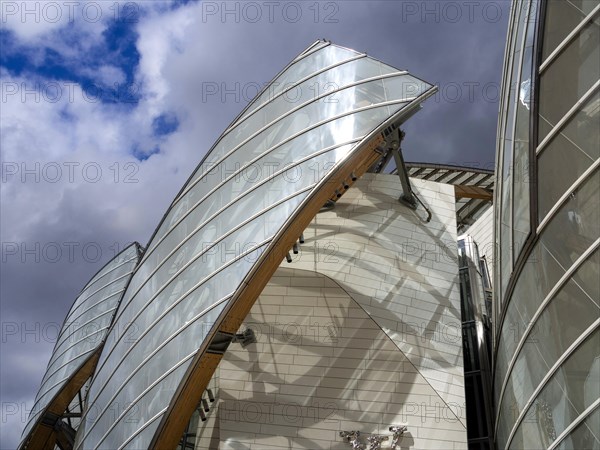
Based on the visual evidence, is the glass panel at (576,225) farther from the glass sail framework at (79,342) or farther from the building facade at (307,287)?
the glass sail framework at (79,342)

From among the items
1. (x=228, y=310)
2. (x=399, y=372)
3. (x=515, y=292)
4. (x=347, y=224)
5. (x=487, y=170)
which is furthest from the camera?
(x=487, y=170)

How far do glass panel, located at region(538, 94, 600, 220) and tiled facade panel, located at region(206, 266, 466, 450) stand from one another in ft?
25.5

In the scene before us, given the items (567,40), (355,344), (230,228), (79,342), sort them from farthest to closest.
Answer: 1. (79,342)
2. (355,344)
3. (230,228)
4. (567,40)

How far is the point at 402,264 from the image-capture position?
846 inches

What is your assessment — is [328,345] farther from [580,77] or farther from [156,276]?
[580,77]

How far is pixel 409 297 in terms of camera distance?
20.7 m

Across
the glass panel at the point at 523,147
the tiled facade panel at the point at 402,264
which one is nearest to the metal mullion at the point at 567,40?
the glass panel at the point at 523,147

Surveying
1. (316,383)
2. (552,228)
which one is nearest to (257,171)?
(316,383)

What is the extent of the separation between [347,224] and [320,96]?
172 inches

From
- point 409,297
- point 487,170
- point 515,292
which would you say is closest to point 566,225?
point 515,292

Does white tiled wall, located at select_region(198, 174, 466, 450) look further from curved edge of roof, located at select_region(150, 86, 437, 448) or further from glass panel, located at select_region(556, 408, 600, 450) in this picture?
glass panel, located at select_region(556, 408, 600, 450)

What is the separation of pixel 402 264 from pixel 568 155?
10.1 meters

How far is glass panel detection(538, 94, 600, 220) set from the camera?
1125 centimetres

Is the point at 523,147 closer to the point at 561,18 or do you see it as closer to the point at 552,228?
the point at 552,228
